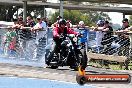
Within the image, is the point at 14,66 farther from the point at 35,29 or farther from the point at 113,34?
the point at 113,34

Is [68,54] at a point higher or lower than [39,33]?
lower

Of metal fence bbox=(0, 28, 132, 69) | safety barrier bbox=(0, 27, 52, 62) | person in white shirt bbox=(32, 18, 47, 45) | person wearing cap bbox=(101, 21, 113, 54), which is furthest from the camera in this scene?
safety barrier bbox=(0, 27, 52, 62)

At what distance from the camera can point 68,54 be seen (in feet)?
51.2

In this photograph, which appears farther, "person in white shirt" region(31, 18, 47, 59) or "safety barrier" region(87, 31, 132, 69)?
"person in white shirt" region(31, 18, 47, 59)

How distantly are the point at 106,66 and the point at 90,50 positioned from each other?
962 mm

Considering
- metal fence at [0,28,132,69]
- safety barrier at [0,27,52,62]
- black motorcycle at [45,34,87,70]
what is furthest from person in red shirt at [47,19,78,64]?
safety barrier at [0,27,52,62]

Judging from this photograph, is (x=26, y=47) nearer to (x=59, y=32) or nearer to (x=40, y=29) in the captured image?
(x=40, y=29)

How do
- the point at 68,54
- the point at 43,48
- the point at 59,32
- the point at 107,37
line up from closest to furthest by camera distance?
the point at 59,32 → the point at 68,54 → the point at 107,37 → the point at 43,48

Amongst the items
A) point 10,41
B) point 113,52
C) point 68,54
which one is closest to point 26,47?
point 10,41

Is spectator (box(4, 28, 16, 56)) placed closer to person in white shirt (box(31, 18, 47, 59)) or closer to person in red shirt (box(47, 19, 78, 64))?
person in white shirt (box(31, 18, 47, 59))

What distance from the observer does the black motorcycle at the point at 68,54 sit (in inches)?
567

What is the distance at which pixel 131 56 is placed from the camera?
17562 mm

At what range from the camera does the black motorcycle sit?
14391 mm

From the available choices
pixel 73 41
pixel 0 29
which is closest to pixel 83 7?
pixel 0 29
